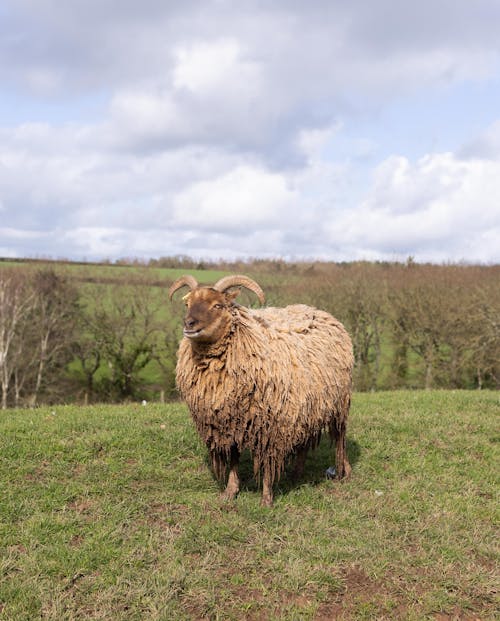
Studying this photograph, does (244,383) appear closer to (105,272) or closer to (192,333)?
(192,333)

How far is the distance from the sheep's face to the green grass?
2.13m

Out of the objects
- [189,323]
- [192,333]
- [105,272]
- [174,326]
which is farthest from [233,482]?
[105,272]

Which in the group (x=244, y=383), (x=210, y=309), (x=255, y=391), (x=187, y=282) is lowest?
(x=255, y=391)

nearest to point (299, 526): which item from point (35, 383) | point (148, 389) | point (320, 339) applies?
point (320, 339)

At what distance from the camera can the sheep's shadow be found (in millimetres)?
7223

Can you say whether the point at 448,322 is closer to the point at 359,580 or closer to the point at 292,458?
the point at 292,458

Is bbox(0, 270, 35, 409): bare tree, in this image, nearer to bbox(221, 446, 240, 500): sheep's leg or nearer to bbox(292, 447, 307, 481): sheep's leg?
bbox(292, 447, 307, 481): sheep's leg

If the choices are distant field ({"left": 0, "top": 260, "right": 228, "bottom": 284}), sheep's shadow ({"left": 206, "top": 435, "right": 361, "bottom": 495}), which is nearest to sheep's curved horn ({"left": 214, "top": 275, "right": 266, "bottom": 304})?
sheep's shadow ({"left": 206, "top": 435, "right": 361, "bottom": 495})

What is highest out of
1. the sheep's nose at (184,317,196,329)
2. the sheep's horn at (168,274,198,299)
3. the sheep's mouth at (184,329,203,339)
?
the sheep's horn at (168,274,198,299)

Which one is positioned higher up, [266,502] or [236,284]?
[236,284]

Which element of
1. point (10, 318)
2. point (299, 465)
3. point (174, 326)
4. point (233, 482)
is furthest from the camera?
point (174, 326)

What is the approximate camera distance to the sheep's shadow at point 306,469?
23.7ft

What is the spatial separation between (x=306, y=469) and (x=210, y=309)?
3306 millimetres

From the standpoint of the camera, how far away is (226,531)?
5828mm
